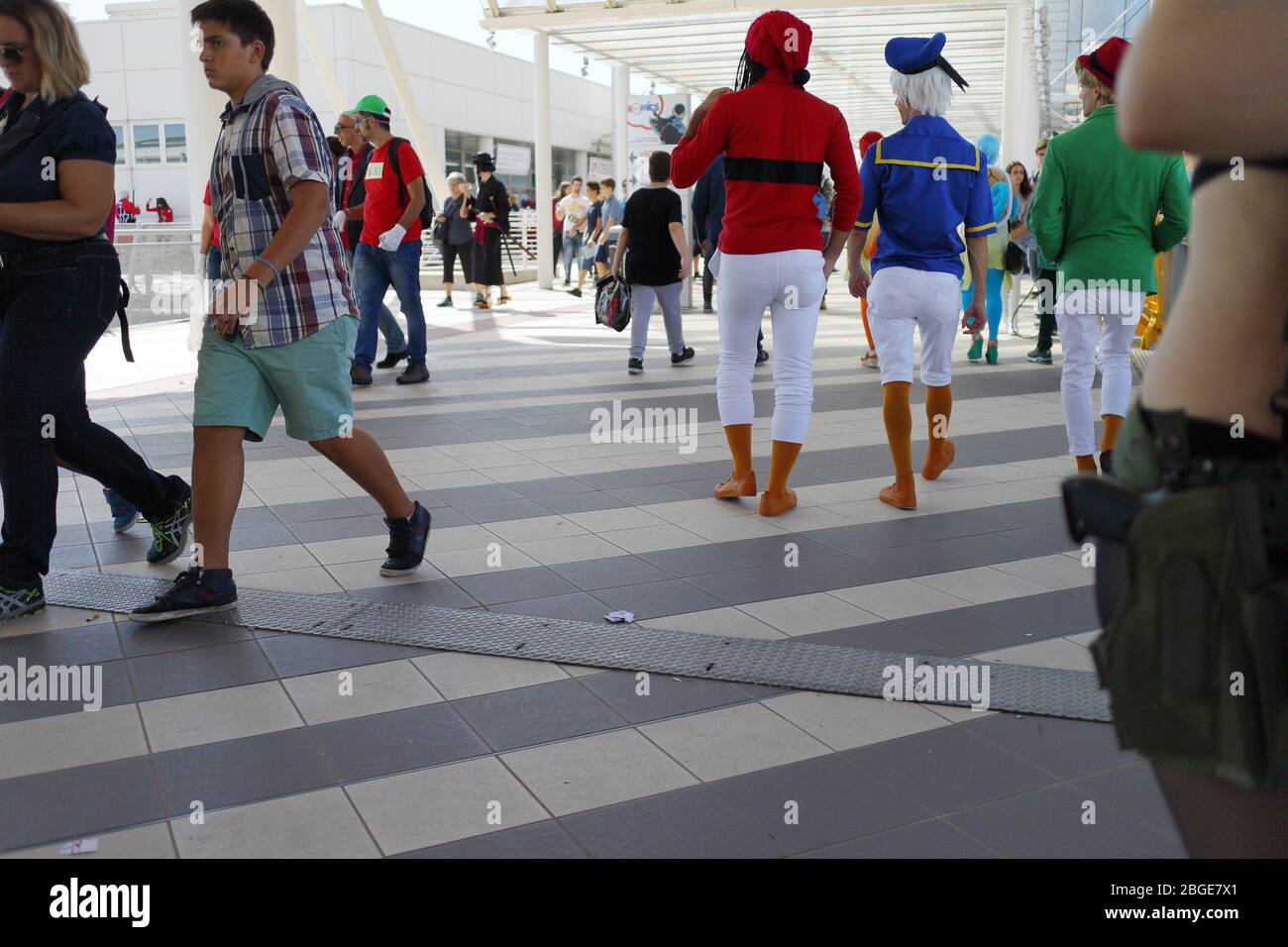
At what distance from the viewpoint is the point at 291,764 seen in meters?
2.88

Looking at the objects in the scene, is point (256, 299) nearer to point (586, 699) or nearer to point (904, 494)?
point (586, 699)

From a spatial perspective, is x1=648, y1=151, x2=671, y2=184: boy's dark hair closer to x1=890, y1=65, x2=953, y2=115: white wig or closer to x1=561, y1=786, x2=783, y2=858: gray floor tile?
x1=890, y1=65, x2=953, y2=115: white wig

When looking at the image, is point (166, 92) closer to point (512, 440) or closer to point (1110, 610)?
point (512, 440)

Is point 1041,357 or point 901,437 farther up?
point 1041,357

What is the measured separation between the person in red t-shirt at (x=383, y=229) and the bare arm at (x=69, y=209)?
4720 mm

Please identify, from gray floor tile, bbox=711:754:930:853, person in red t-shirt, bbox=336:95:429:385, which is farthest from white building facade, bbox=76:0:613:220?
gray floor tile, bbox=711:754:930:853

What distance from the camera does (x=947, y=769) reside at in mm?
2834

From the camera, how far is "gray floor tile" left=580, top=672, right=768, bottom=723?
319cm

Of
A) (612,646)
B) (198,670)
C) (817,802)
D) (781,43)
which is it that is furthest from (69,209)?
(817,802)

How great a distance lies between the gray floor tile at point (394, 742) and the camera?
288cm

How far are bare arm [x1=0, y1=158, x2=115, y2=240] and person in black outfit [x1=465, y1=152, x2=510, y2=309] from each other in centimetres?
A: 1223

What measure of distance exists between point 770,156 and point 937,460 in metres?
1.89

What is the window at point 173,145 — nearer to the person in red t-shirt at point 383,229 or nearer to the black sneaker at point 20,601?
the person in red t-shirt at point 383,229
